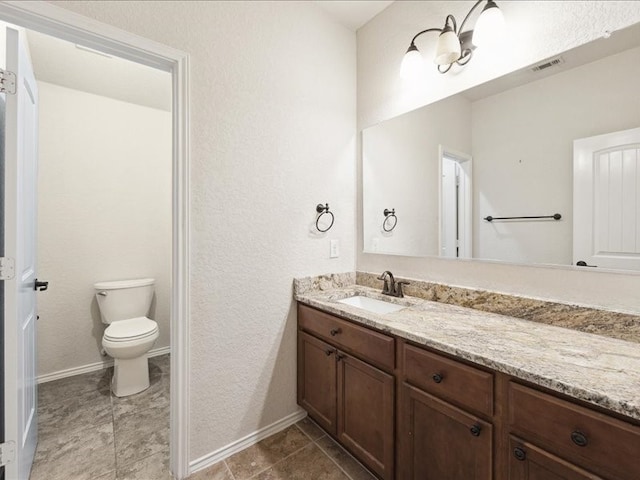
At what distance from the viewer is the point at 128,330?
229cm

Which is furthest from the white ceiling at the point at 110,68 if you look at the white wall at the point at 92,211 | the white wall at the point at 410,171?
the white wall at the point at 410,171

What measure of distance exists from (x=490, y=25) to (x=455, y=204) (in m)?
0.85

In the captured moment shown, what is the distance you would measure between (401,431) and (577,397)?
0.70 m

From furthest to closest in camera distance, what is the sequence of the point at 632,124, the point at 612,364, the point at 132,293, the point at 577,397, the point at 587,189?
1. the point at 132,293
2. the point at 587,189
3. the point at 632,124
4. the point at 612,364
5. the point at 577,397

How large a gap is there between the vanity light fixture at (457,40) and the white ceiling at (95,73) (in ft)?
6.07

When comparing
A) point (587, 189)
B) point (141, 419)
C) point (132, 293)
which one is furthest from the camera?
point (132, 293)

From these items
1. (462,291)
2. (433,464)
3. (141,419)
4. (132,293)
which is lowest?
(141,419)

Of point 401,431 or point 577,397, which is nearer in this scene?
point 577,397

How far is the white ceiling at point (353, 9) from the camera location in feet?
6.24

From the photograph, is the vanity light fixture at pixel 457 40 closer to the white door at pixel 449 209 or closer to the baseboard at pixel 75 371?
the white door at pixel 449 209

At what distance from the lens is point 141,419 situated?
6.33ft

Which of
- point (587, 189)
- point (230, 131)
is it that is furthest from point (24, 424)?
point (587, 189)

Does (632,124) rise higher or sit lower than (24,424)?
higher

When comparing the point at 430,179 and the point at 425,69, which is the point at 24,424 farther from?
the point at 425,69
